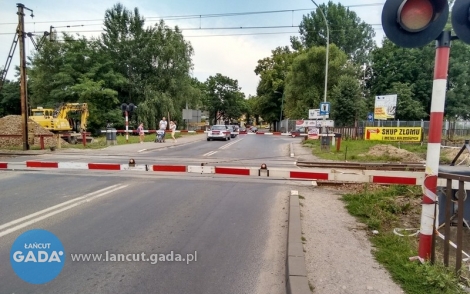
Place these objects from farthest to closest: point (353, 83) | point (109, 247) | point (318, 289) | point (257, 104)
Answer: point (257, 104) → point (353, 83) → point (109, 247) → point (318, 289)

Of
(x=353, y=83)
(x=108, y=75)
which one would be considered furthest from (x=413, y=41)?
(x=108, y=75)

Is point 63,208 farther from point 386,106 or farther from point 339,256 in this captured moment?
point 386,106

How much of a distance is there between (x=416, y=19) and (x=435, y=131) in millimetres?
1204

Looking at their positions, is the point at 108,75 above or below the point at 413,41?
above

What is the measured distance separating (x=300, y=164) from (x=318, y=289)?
8513 mm

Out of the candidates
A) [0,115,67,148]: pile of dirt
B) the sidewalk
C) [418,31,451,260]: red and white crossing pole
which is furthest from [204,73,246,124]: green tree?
[418,31,451,260]: red and white crossing pole

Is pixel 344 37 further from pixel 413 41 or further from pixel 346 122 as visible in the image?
pixel 413 41

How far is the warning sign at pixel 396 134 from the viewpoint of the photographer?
20.6 meters

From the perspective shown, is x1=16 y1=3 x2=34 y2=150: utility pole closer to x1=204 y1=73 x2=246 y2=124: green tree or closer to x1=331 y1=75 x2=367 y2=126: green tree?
x1=331 y1=75 x2=367 y2=126: green tree

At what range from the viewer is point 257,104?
7175 cm

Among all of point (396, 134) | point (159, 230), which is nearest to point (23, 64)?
point (159, 230)

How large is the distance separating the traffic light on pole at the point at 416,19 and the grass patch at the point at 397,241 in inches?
97.9

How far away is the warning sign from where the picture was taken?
20.6m

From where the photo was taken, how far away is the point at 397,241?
435cm
